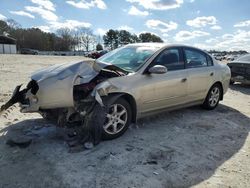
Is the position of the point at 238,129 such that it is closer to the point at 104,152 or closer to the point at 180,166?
the point at 180,166

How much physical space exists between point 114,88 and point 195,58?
106 inches

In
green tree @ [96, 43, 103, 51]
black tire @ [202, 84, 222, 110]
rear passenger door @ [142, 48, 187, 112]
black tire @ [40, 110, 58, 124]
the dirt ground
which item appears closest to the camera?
the dirt ground

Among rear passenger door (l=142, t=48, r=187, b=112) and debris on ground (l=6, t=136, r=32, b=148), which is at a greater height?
rear passenger door (l=142, t=48, r=187, b=112)

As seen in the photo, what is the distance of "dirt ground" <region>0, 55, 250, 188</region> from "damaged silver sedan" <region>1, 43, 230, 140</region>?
0.39 meters

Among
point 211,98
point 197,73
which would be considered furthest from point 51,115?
Answer: point 211,98

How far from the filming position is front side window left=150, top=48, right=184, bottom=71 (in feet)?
18.4

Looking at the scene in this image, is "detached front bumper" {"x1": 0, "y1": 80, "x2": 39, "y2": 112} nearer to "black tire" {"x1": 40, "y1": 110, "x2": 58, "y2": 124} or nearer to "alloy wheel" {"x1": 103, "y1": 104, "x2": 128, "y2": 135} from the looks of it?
"black tire" {"x1": 40, "y1": 110, "x2": 58, "y2": 124}

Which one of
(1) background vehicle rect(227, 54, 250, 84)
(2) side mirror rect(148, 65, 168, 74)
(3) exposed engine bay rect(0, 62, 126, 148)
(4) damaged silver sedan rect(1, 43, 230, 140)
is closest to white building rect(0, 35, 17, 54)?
(1) background vehicle rect(227, 54, 250, 84)

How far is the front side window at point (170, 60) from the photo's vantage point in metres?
5.60

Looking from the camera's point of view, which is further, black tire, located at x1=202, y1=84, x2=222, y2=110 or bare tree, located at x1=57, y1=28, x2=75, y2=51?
bare tree, located at x1=57, y1=28, x2=75, y2=51

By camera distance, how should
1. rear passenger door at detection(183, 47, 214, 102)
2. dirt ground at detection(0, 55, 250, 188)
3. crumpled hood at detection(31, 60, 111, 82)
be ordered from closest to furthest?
dirt ground at detection(0, 55, 250, 188) → crumpled hood at detection(31, 60, 111, 82) → rear passenger door at detection(183, 47, 214, 102)

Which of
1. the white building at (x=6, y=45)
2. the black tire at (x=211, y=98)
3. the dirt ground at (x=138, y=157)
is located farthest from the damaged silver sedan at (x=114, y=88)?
the white building at (x=6, y=45)

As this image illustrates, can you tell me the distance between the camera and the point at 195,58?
6.60 metres

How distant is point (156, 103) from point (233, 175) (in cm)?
202
